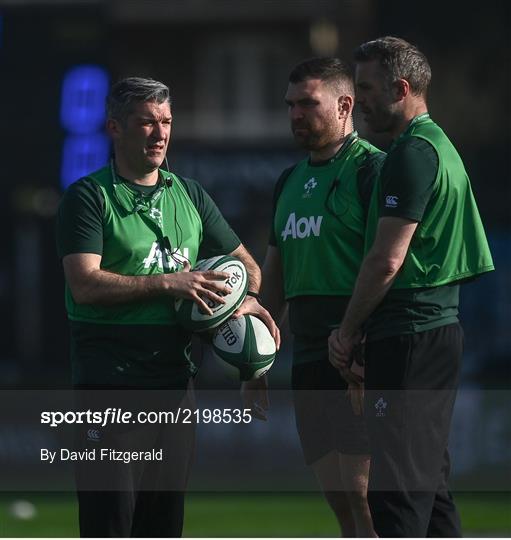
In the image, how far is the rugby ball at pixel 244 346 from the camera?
5539 millimetres

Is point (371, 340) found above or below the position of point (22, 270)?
above

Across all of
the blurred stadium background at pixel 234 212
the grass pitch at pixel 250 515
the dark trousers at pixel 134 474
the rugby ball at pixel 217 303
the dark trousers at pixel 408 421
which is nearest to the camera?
the dark trousers at pixel 408 421

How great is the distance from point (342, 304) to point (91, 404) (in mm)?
1239

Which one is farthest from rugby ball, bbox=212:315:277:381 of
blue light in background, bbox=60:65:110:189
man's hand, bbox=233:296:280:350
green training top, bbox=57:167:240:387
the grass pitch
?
blue light in background, bbox=60:65:110:189

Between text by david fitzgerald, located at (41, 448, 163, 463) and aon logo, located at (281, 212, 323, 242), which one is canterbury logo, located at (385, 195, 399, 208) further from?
text by david fitzgerald, located at (41, 448, 163, 463)

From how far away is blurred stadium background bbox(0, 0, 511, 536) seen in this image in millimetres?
12180

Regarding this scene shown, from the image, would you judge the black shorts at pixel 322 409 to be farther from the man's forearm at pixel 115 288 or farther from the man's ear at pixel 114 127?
the man's ear at pixel 114 127

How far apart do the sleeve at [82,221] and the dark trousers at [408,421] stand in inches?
48.1

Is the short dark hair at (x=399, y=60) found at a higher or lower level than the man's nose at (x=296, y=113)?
higher

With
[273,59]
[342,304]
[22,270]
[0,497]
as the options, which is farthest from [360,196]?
[273,59]

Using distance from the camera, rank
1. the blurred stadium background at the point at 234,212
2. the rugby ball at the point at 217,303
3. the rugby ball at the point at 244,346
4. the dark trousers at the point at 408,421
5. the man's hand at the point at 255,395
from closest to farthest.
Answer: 1. the dark trousers at the point at 408,421
2. the rugby ball at the point at 217,303
3. the rugby ball at the point at 244,346
4. the man's hand at the point at 255,395
5. the blurred stadium background at the point at 234,212

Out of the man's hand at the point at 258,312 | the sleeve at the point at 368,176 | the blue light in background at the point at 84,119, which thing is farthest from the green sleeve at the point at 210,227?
the blue light in background at the point at 84,119

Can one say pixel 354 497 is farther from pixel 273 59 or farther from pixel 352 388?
pixel 273 59

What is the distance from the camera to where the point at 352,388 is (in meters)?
5.61
